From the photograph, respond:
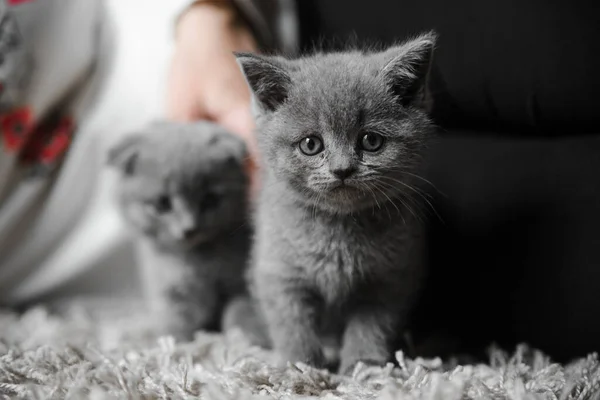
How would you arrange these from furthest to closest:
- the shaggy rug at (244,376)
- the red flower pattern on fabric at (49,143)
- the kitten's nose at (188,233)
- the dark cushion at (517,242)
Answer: the red flower pattern on fabric at (49,143)
the kitten's nose at (188,233)
the dark cushion at (517,242)
the shaggy rug at (244,376)

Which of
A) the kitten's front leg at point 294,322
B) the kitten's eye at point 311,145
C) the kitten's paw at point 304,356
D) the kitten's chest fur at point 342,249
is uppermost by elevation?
the kitten's eye at point 311,145

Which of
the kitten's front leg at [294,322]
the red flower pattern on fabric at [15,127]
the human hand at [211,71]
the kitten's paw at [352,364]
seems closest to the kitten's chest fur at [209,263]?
the human hand at [211,71]

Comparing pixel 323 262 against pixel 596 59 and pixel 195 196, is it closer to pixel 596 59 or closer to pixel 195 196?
pixel 195 196

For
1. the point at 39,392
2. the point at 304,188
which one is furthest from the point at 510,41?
the point at 39,392

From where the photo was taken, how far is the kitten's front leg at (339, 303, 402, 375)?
0.98 m

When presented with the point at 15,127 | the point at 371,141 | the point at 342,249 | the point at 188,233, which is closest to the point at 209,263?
the point at 188,233

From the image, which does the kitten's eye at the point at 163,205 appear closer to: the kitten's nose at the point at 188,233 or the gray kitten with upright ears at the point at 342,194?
the kitten's nose at the point at 188,233

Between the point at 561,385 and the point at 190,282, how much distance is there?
29.0 inches

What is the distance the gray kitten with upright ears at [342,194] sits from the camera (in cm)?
92

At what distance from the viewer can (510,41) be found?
1.08m

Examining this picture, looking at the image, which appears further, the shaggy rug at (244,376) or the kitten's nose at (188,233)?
the kitten's nose at (188,233)

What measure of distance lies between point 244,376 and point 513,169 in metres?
0.63

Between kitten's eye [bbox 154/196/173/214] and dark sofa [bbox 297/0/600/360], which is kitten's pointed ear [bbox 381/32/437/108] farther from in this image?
kitten's eye [bbox 154/196/173/214]

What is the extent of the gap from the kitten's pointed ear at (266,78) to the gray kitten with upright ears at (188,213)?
28 centimetres
